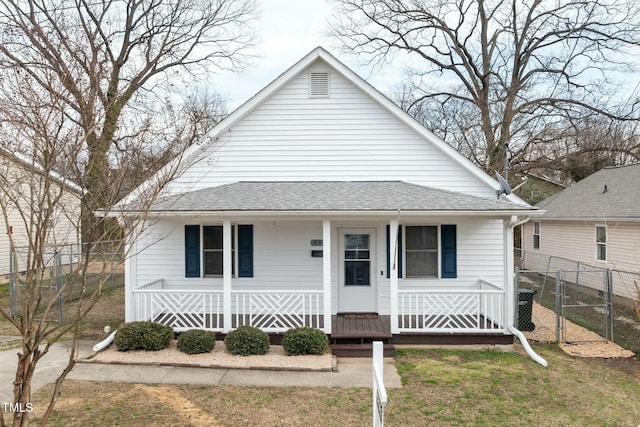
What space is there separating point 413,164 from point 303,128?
9.51ft

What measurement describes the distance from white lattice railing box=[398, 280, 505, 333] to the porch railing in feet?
6.50

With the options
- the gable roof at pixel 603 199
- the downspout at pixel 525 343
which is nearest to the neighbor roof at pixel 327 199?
the downspout at pixel 525 343

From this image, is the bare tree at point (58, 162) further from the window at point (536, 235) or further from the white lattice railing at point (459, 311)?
the window at point (536, 235)

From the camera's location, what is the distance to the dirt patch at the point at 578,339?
350 inches

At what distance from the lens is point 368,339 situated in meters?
8.70

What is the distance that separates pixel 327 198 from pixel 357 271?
212 centimetres

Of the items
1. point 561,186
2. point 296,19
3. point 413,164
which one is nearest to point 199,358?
point 413,164

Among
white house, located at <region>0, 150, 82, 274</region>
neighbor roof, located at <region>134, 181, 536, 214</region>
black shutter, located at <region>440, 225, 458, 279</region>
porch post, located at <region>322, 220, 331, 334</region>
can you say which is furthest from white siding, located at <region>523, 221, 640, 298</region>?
white house, located at <region>0, 150, 82, 274</region>

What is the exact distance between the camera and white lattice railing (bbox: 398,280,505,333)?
29.2 feet

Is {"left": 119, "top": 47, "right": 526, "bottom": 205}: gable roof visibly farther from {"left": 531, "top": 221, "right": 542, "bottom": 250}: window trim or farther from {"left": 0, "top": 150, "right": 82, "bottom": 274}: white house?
{"left": 531, "top": 221, "right": 542, "bottom": 250}: window trim

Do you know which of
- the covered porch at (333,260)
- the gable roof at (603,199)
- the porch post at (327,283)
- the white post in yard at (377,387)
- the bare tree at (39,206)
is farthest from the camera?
the gable roof at (603,199)

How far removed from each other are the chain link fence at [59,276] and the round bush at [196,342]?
188 centimetres

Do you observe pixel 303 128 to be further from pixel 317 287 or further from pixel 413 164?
pixel 317 287

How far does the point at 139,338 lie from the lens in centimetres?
836
